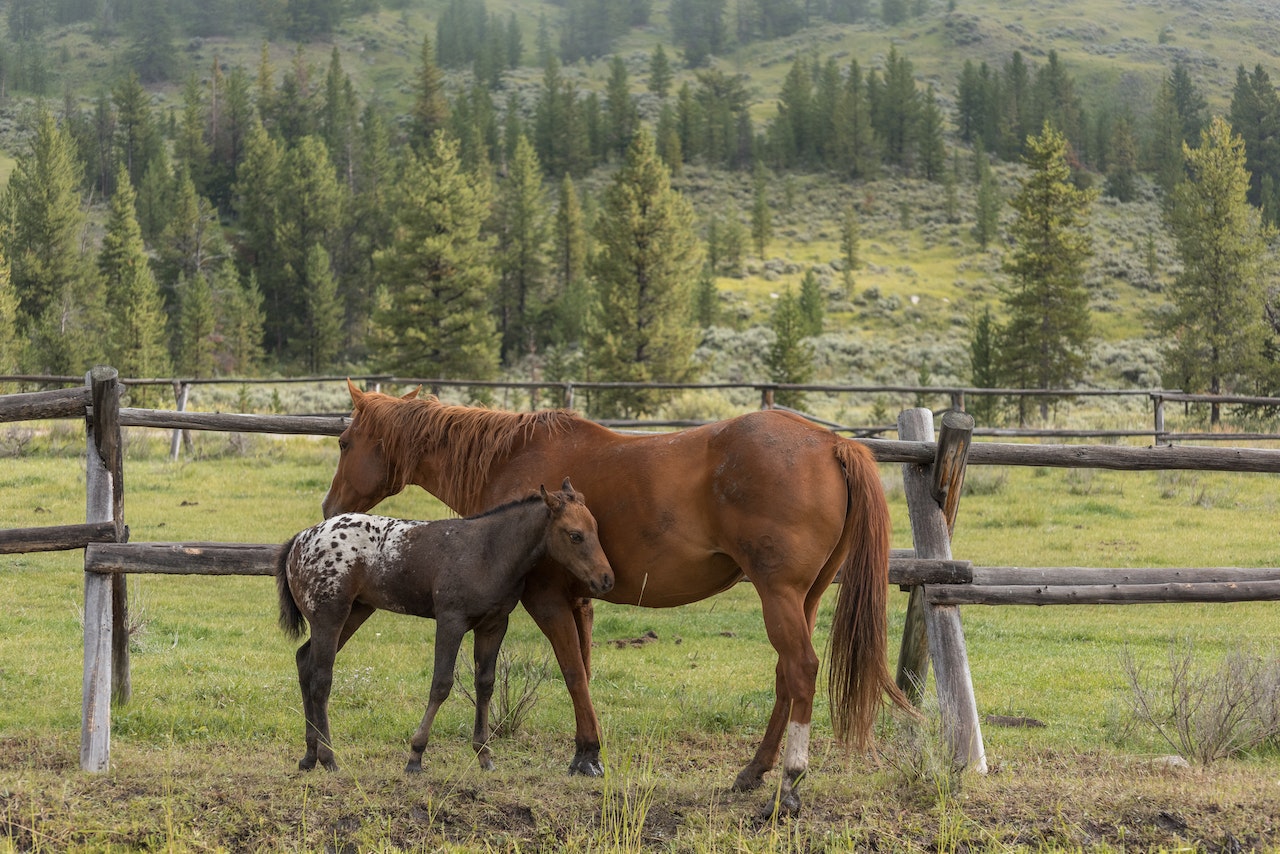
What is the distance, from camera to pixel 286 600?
4953mm

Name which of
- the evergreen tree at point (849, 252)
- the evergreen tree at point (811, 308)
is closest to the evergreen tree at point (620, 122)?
the evergreen tree at point (849, 252)

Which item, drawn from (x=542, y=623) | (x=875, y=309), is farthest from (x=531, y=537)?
(x=875, y=309)

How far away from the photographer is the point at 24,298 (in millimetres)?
50812

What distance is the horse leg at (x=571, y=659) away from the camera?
16.0 ft

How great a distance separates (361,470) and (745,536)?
7.50ft

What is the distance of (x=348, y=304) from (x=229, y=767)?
2448 inches

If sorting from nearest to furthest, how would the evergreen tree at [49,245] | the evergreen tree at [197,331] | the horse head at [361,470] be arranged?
the horse head at [361,470], the evergreen tree at [197,331], the evergreen tree at [49,245]

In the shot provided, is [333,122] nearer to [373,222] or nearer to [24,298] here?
[373,222]

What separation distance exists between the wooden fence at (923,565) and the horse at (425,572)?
771 mm

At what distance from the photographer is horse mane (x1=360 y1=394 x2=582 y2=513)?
527 cm

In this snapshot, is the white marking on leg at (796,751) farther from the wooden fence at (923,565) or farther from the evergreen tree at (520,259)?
the evergreen tree at (520,259)

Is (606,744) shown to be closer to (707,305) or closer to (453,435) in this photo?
(453,435)

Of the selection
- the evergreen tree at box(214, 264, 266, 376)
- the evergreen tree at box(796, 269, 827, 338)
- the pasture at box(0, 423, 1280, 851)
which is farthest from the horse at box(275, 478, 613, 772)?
the evergreen tree at box(214, 264, 266, 376)

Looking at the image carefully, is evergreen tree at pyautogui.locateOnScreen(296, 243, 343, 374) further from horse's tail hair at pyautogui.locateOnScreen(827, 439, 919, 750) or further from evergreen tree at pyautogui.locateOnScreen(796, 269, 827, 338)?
horse's tail hair at pyautogui.locateOnScreen(827, 439, 919, 750)
